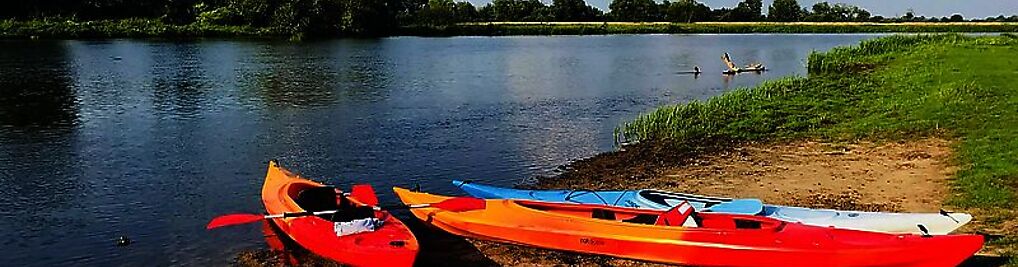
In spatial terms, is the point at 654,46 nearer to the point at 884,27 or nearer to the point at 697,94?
the point at 697,94

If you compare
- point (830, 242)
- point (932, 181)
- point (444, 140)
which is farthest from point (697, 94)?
point (830, 242)

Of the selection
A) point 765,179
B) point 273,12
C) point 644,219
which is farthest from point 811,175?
point 273,12

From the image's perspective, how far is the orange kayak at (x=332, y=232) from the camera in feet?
37.0

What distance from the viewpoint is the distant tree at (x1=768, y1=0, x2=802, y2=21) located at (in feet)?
510

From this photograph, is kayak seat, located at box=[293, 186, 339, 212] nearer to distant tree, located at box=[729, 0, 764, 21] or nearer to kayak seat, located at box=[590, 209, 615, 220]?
kayak seat, located at box=[590, 209, 615, 220]

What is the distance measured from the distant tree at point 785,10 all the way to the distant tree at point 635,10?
23.3 meters

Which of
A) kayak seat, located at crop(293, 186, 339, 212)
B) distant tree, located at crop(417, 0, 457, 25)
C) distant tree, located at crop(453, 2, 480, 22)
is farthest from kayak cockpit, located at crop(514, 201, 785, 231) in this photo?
distant tree, located at crop(453, 2, 480, 22)

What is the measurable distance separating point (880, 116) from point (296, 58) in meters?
38.3

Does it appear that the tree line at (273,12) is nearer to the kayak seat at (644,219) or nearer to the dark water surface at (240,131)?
the dark water surface at (240,131)

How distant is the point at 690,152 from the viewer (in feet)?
65.4

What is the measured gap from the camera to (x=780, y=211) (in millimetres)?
12617

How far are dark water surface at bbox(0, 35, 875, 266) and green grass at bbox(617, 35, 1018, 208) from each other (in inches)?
99.5

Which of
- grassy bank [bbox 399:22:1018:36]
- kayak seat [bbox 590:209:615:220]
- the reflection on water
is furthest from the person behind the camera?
grassy bank [bbox 399:22:1018:36]

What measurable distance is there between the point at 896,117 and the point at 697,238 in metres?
13.6
